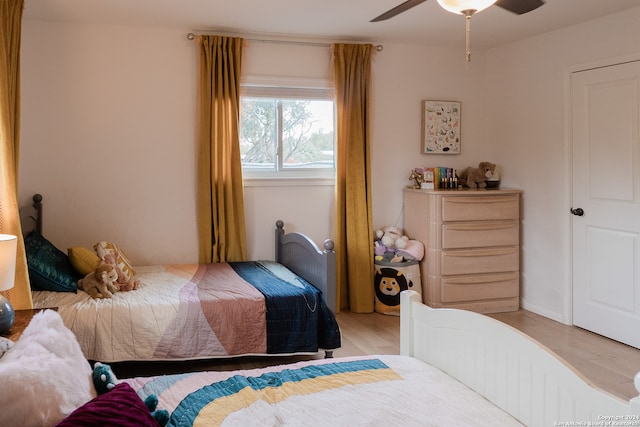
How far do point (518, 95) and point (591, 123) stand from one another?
84 cm

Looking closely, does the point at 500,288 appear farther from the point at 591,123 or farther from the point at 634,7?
the point at 634,7

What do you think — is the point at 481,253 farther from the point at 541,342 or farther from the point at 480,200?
the point at 541,342

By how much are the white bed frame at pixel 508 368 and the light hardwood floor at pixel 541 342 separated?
1504 millimetres

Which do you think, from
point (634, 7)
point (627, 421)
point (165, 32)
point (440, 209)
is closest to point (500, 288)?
point (440, 209)

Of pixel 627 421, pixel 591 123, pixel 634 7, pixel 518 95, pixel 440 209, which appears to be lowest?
pixel 627 421

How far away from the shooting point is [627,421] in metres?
1.19

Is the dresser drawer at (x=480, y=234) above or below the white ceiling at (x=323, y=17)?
below

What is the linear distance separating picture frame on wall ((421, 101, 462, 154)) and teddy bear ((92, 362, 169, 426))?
3.87 meters

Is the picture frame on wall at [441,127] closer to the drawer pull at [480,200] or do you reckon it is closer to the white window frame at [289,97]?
the drawer pull at [480,200]

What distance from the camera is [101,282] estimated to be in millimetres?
3391

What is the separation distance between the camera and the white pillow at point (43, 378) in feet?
4.00

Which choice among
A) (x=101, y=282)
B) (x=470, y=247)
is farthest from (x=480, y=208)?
(x=101, y=282)

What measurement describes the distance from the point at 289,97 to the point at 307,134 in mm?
352

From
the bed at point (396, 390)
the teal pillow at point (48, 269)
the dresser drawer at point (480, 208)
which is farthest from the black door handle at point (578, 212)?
the teal pillow at point (48, 269)
